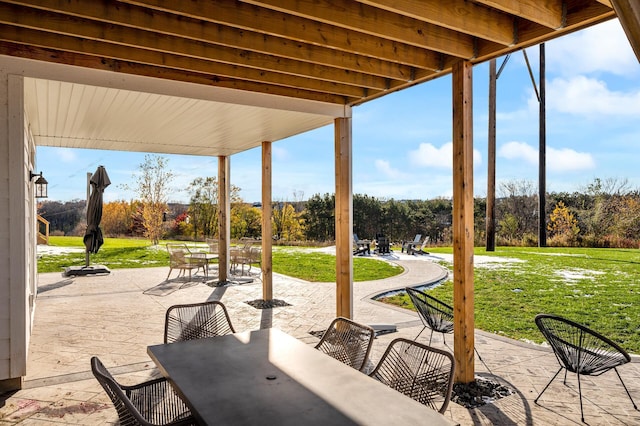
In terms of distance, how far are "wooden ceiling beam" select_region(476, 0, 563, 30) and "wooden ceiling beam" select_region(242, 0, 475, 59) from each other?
22.1 inches

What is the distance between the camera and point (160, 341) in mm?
5148

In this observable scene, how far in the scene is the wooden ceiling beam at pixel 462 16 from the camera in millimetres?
2824

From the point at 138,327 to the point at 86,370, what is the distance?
160 centimetres

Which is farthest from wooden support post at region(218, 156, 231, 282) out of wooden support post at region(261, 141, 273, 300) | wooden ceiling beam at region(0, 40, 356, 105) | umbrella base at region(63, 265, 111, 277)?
wooden ceiling beam at region(0, 40, 356, 105)

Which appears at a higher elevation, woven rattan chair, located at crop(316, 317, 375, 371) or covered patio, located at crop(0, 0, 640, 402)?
covered patio, located at crop(0, 0, 640, 402)

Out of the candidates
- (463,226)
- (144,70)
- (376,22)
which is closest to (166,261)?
(144,70)

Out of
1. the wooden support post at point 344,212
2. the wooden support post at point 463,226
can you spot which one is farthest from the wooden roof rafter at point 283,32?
the wooden support post at point 344,212

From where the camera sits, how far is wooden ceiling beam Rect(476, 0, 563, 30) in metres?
2.77

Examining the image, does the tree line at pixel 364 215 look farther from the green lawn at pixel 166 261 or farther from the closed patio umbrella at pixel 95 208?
the closed patio umbrella at pixel 95 208

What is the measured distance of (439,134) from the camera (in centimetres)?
3105

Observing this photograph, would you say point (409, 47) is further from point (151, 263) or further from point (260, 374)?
point (151, 263)

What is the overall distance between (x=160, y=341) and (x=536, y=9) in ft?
16.0

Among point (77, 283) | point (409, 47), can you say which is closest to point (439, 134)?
point (77, 283)

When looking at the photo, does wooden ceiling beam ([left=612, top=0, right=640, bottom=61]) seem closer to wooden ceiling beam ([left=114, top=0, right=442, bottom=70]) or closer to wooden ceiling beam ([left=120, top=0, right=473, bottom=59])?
wooden ceiling beam ([left=120, top=0, right=473, bottom=59])
